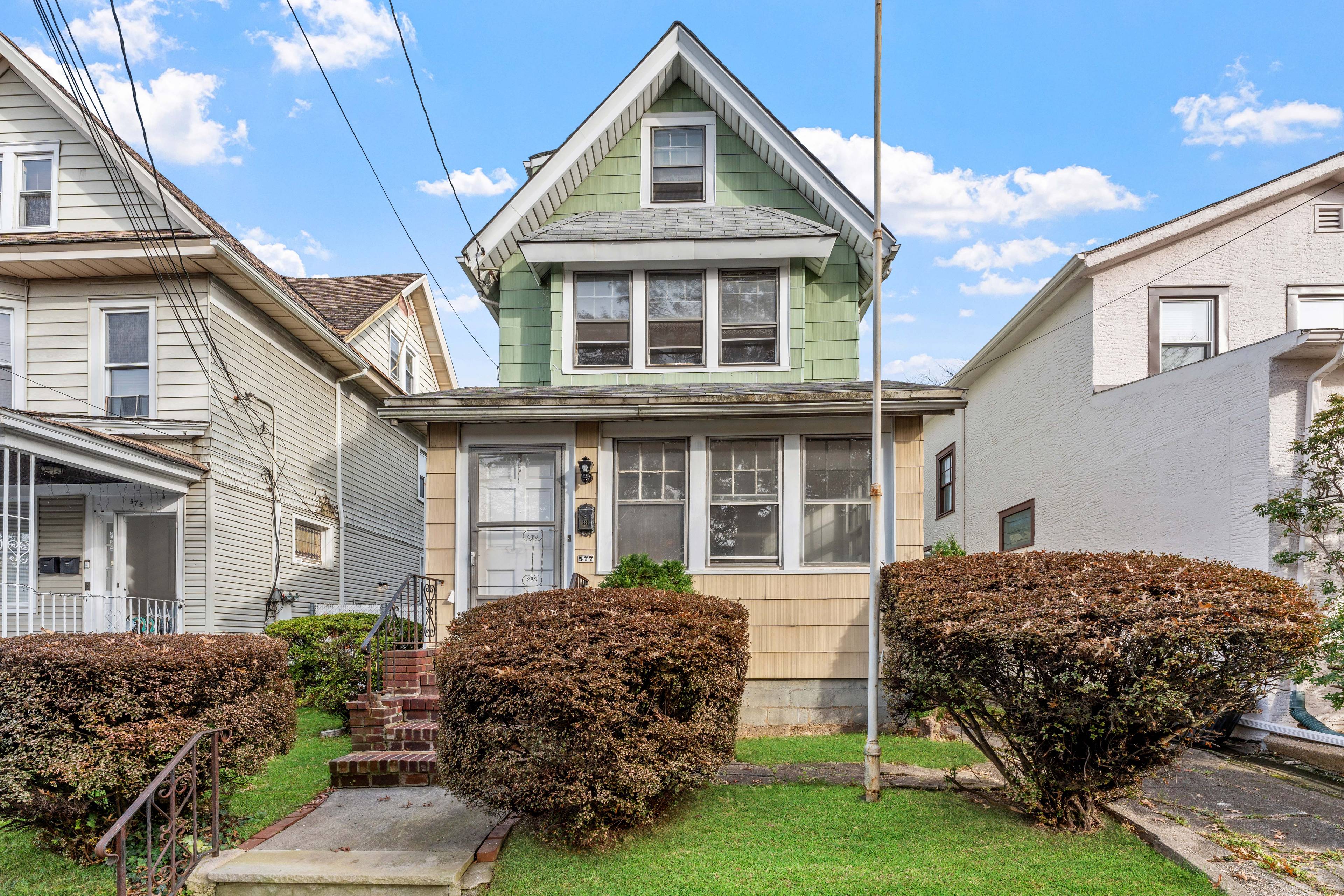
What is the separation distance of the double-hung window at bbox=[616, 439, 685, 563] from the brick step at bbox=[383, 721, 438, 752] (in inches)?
112

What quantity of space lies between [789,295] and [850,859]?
7.05 meters

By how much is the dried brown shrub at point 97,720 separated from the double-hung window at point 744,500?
5102 mm

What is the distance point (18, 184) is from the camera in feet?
38.9

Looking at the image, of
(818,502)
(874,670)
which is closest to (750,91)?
(818,502)

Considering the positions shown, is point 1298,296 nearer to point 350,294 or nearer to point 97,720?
point 97,720

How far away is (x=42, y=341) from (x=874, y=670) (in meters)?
12.0

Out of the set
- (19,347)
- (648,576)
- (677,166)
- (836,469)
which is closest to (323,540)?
(19,347)

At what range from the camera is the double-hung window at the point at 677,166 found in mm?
11133

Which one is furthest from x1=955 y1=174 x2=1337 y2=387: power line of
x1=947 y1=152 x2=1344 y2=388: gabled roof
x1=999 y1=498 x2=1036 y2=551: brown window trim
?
x1=999 y1=498 x2=1036 y2=551: brown window trim

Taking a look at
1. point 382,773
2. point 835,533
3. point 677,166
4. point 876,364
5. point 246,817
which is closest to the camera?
point 246,817

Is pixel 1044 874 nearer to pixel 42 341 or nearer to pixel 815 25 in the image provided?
pixel 815 25

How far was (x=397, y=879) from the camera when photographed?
4641mm

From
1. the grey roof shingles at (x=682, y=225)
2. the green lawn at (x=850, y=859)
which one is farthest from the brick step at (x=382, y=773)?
the grey roof shingles at (x=682, y=225)

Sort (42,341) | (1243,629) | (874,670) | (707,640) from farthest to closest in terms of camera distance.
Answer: (42,341) < (874,670) < (707,640) < (1243,629)
